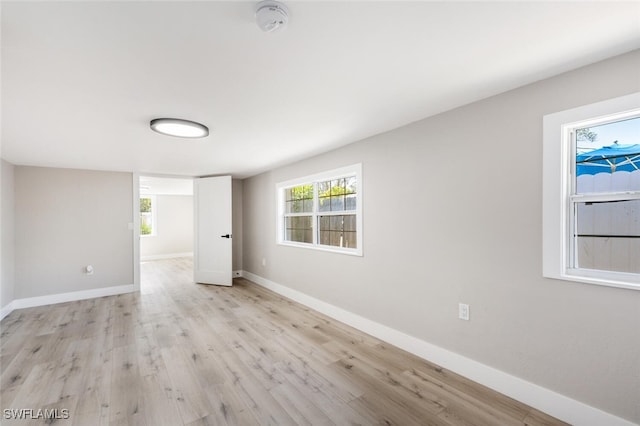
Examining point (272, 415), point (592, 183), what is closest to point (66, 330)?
point (272, 415)

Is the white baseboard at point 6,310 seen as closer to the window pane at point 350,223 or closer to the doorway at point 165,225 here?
the doorway at point 165,225

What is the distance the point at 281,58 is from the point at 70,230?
5.12 metres

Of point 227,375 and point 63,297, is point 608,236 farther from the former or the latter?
point 63,297

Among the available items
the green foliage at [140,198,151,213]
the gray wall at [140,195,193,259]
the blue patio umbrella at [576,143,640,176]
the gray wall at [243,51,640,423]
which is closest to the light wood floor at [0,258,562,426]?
the gray wall at [243,51,640,423]

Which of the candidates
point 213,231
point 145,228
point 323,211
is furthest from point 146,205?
point 323,211

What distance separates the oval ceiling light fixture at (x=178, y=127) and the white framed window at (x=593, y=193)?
9.10ft

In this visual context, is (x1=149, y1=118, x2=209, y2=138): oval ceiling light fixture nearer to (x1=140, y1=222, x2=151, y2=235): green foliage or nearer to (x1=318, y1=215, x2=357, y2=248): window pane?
(x1=318, y1=215, x2=357, y2=248): window pane

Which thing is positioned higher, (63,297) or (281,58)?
(281,58)

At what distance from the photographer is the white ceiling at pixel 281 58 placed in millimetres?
1203

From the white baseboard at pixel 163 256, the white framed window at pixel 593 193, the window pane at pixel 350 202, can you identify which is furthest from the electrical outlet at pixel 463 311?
the white baseboard at pixel 163 256

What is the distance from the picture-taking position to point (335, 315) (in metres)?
3.57

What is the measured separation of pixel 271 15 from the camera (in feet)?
3.75

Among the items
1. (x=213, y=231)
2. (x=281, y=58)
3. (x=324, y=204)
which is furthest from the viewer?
(x=213, y=231)

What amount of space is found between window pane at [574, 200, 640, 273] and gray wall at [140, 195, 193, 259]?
9.84m
